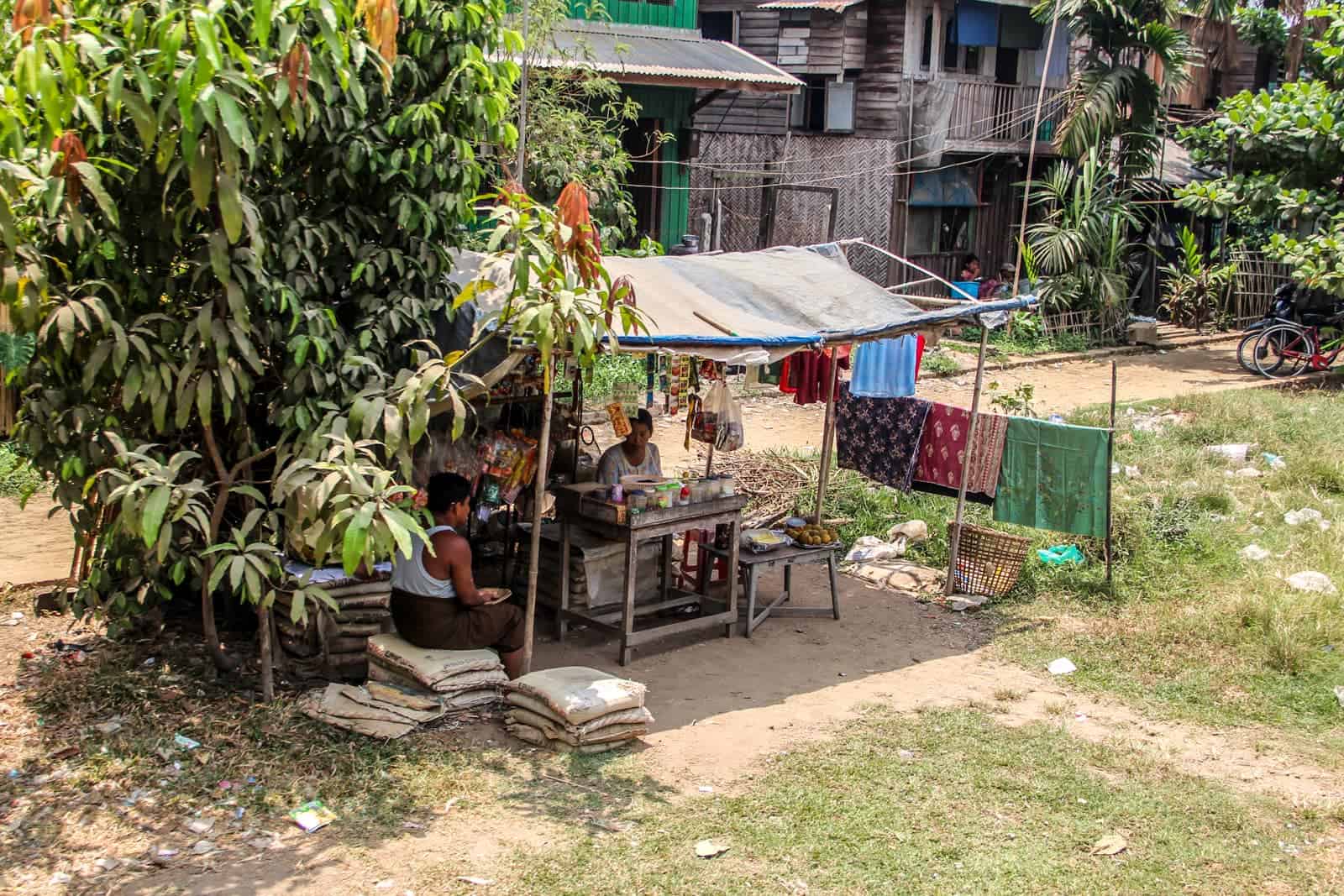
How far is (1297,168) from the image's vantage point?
1688 cm

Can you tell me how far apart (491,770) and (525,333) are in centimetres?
196

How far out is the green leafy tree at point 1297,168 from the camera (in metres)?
15.7

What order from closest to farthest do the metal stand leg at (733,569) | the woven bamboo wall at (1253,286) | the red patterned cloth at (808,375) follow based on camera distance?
the metal stand leg at (733,569) → the red patterned cloth at (808,375) → the woven bamboo wall at (1253,286)

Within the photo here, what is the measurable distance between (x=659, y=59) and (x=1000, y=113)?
6819 mm

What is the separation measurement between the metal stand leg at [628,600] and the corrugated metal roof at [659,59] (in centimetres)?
779

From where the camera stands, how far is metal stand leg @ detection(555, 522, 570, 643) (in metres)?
7.48

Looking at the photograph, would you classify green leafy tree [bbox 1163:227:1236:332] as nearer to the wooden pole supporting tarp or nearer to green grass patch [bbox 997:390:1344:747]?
green grass patch [bbox 997:390:1344:747]

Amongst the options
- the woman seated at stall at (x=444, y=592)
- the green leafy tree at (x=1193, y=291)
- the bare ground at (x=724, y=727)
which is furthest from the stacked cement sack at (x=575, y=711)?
the green leafy tree at (x=1193, y=291)

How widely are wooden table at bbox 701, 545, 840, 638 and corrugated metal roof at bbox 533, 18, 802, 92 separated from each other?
7266 millimetres

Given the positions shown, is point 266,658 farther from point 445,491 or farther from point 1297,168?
point 1297,168

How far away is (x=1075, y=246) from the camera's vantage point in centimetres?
1902

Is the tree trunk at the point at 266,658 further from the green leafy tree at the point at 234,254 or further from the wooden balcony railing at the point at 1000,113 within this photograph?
the wooden balcony railing at the point at 1000,113

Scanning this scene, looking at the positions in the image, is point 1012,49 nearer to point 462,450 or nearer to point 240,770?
point 462,450

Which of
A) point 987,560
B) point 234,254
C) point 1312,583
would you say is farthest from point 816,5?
point 234,254
